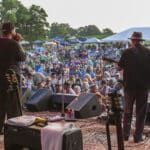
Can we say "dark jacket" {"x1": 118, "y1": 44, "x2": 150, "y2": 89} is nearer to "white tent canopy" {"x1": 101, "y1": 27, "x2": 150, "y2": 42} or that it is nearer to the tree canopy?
"white tent canopy" {"x1": 101, "y1": 27, "x2": 150, "y2": 42}

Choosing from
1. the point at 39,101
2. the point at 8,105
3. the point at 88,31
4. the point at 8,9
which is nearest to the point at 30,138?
the point at 8,105

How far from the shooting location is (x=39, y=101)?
32.8 feet

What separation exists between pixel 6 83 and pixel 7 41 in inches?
24.1

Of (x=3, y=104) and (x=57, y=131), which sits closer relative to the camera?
(x=57, y=131)

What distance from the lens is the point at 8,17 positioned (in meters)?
44.6

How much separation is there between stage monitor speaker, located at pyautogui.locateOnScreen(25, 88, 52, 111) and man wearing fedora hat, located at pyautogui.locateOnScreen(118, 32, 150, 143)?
3.59 m

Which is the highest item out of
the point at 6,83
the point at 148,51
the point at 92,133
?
the point at 148,51

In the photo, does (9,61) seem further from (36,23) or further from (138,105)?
(36,23)

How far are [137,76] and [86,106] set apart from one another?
8.80 feet

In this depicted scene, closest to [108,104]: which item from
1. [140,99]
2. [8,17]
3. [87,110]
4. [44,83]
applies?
[140,99]

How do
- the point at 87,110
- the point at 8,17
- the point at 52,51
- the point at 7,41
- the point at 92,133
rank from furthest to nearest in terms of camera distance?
the point at 8,17
the point at 52,51
the point at 87,110
the point at 92,133
the point at 7,41

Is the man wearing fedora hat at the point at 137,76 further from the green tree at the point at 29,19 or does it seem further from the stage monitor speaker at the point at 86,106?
the green tree at the point at 29,19

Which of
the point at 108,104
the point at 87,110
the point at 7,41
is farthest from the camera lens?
the point at 87,110

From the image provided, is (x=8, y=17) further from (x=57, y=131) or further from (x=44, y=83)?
(x=57, y=131)
